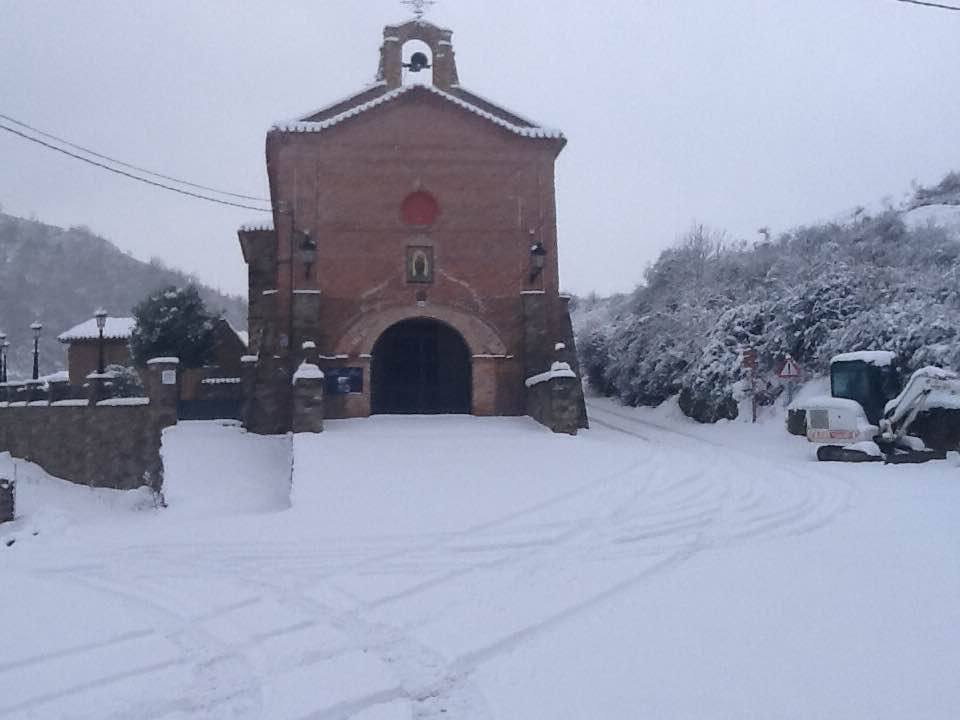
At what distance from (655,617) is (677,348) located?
898 inches

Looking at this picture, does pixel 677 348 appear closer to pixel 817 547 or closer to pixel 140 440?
pixel 140 440

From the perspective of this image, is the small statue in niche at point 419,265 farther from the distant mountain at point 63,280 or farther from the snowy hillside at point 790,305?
the distant mountain at point 63,280

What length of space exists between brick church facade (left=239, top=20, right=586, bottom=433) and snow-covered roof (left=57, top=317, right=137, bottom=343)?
1961cm

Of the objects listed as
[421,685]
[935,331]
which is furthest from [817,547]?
[935,331]

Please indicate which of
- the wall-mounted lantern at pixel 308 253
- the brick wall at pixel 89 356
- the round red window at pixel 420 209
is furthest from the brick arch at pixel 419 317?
the brick wall at pixel 89 356

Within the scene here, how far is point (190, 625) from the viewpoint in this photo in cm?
619

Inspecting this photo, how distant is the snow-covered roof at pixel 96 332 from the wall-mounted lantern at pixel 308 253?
65.5 feet

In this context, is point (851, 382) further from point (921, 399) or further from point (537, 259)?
point (537, 259)

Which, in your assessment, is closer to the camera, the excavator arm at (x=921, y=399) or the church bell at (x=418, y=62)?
the excavator arm at (x=921, y=399)

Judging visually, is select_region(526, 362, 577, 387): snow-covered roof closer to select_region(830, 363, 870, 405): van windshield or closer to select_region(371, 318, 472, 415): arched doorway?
select_region(371, 318, 472, 415): arched doorway

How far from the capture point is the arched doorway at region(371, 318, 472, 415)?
69.6 feet

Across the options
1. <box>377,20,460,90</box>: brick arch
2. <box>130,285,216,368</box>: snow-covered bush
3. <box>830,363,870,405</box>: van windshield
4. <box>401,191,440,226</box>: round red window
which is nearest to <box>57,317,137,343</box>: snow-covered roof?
<box>130,285,216,368</box>: snow-covered bush

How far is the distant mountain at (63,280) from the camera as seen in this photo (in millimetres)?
81688

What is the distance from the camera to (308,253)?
1909 centimetres
